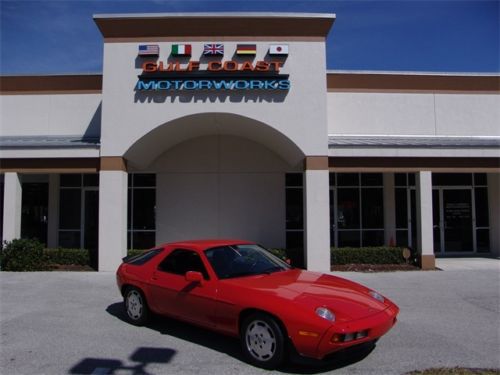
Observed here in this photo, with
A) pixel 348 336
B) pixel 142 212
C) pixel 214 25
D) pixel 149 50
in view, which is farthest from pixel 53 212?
pixel 348 336

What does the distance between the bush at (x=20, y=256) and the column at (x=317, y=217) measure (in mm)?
7982

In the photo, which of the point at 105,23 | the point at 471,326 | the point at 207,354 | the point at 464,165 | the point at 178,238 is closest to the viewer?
the point at 207,354

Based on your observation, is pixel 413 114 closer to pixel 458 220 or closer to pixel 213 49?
pixel 458 220

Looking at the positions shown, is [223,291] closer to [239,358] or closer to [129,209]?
[239,358]

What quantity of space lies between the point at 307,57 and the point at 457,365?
1027 cm

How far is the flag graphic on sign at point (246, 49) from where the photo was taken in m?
13.8

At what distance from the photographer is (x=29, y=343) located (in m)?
6.62

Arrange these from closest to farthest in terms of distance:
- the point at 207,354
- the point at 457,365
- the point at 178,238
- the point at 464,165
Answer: the point at 457,365, the point at 207,354, the point at 464,165, the point at 178,238

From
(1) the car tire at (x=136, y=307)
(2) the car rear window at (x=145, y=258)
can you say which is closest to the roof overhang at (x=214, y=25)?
(2) the car rear window at (x=145, y=258)

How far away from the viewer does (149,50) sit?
13727mm

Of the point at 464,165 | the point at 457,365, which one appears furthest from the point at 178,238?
the point at 457,365

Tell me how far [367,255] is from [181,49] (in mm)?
8375

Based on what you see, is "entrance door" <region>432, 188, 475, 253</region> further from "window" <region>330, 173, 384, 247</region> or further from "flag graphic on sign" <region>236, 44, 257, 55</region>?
"flag graphic on sign" <region>236, 44, 257, 55</region>

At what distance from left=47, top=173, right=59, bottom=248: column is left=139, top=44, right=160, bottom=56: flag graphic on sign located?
6.41 meters
